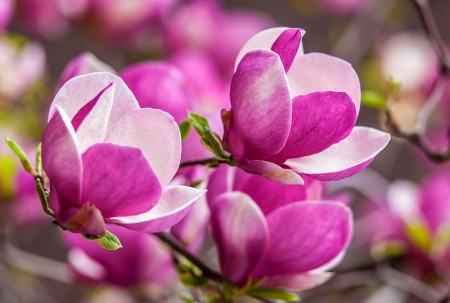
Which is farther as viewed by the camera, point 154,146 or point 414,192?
point 414,192

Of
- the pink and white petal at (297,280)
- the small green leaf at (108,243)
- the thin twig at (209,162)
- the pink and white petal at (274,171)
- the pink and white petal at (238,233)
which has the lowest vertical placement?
the pink and white petal at (297,280)

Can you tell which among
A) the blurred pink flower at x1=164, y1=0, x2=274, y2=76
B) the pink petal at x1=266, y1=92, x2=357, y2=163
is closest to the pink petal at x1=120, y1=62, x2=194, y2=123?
the pink petal at x1=266, y1=92, x2=357, y2=163

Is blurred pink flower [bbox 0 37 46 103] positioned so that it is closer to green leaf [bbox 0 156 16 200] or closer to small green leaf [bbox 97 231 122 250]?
green leaf [bbox 0 156 16 200]

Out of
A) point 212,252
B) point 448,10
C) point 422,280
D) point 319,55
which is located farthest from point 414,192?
point 448,10

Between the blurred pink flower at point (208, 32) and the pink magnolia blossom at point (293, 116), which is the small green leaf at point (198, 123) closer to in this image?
the pink magnolia blossom at point (293, 116)

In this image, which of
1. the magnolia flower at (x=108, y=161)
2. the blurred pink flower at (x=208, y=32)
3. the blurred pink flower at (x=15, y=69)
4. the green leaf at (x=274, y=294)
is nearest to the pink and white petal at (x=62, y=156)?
the magnolia flower at (x=108, y=161)

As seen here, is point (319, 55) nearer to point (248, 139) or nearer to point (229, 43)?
point (248, 139)
